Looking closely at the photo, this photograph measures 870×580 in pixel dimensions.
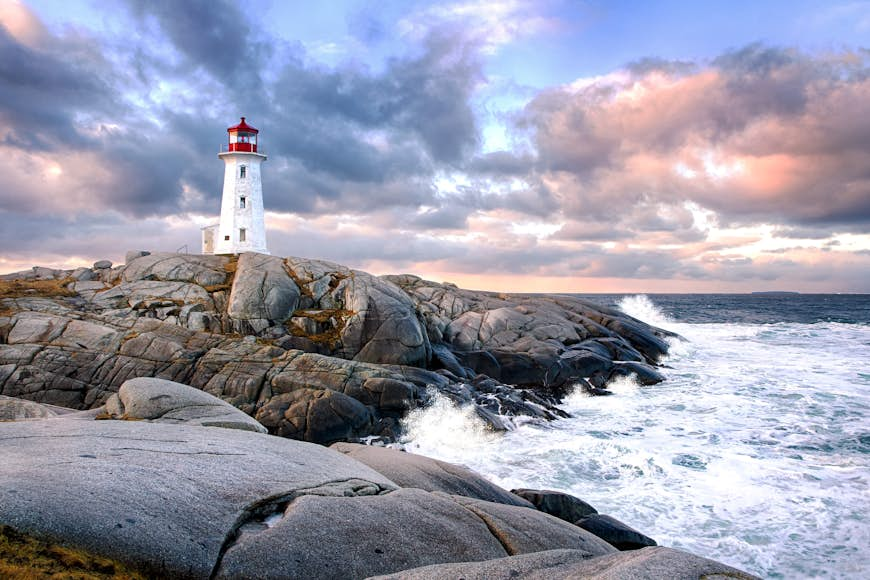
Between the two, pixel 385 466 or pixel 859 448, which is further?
pixel 859 448

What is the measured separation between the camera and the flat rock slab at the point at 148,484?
5.82 m

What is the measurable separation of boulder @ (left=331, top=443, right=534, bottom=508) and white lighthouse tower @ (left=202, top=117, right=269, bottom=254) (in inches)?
1332

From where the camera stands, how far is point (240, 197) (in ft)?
140

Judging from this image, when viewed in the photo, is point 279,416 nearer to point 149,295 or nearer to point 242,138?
point 149,295

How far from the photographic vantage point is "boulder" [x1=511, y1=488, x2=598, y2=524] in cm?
1137

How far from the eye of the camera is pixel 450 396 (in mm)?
22688

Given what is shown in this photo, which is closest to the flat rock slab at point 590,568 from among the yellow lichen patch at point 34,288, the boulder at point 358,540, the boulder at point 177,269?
the boulder at point 358,540

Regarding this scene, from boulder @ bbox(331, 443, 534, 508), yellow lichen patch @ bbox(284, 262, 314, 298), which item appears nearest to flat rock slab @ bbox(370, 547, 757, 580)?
boulder @ bbox(331, 443, 534, 508)

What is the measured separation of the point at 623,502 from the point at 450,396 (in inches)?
372

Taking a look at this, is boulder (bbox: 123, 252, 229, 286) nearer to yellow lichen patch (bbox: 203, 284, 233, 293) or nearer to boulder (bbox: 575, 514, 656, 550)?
yellow lichen patch (bbox: 203, 284, 233, 293)

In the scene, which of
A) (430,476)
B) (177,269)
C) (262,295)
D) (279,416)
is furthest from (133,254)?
(430,476)

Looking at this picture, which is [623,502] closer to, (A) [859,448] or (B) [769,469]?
(B) [769,469]

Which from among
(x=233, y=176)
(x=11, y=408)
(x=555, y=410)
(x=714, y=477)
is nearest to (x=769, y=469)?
(x=714, y=477)

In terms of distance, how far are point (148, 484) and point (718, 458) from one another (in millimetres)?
16809
